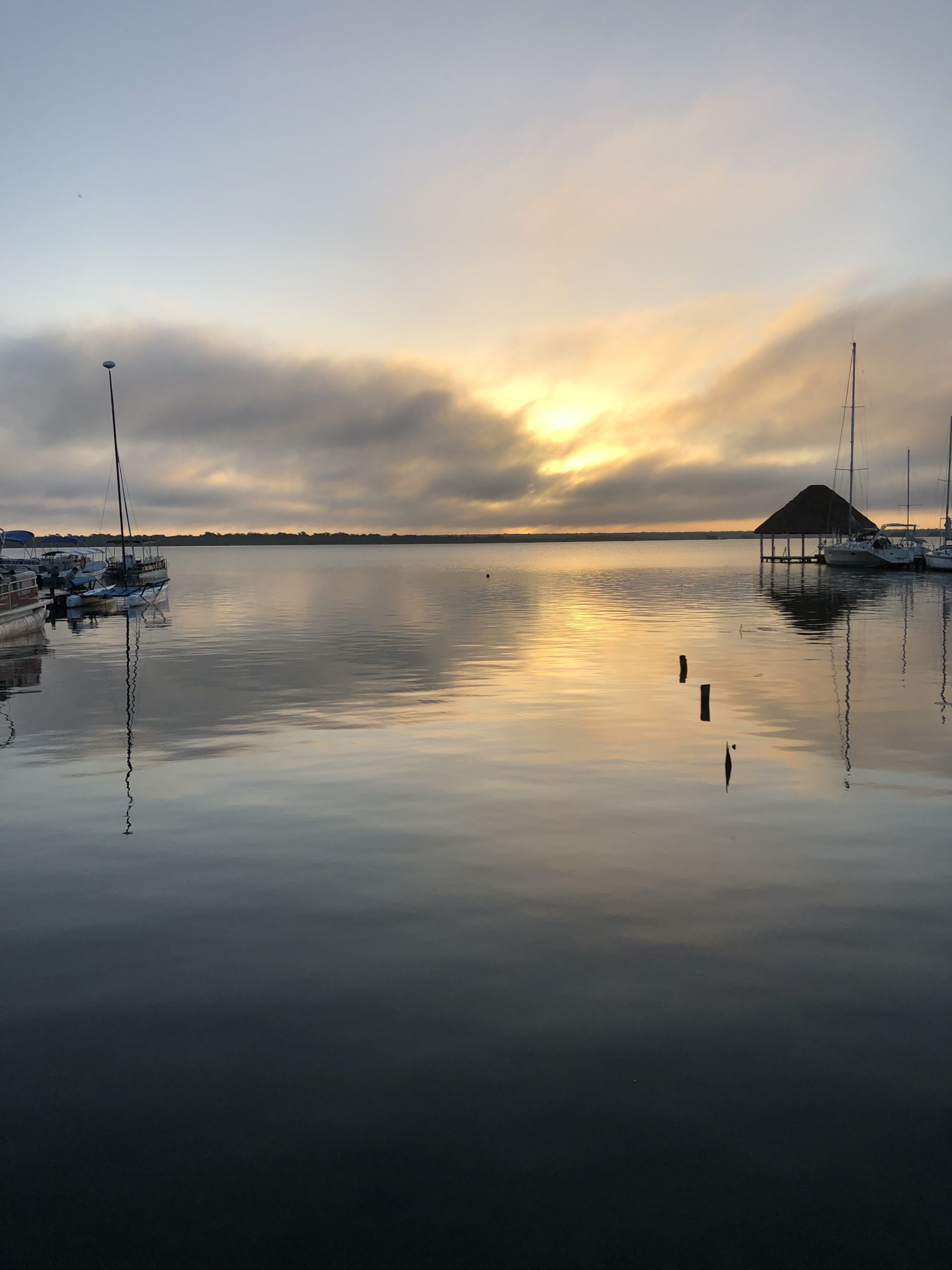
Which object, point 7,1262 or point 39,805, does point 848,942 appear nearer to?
point 7,1262

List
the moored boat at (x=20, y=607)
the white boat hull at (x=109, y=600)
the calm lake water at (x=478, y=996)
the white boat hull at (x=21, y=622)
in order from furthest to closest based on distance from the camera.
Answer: the white boat hull at (x=109, y=600), the moored boat at (x=20, y=607), the white boat hull at (x=21, y=622), the calm lake water at (x=478, y=996)

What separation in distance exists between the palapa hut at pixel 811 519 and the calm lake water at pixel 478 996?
14641 cm

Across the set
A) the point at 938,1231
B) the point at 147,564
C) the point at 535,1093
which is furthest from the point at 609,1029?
the point at 147,564

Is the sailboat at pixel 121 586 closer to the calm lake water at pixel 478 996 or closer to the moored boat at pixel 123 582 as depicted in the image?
the moored boat at pixel 123 582

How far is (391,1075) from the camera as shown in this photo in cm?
848

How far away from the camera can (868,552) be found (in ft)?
415

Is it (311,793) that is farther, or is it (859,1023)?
(311,793)

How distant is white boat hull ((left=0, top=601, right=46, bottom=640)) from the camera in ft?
172

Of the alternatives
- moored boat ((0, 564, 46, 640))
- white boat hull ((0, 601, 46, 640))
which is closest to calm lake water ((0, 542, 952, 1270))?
white boat hull ((0, 601, 46, 640))

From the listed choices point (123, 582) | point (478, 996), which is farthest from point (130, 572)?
point (478, 996)

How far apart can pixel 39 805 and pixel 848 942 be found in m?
15.5

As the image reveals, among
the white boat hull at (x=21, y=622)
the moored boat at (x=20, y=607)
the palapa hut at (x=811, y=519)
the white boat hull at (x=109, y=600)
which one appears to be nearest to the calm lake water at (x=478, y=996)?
the white boat hull at (x=21, y=622)

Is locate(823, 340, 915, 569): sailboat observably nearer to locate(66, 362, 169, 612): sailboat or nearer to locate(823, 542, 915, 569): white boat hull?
locate(823, 542, 915, 569): white boat hull

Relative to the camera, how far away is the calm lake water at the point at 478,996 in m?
6.77
